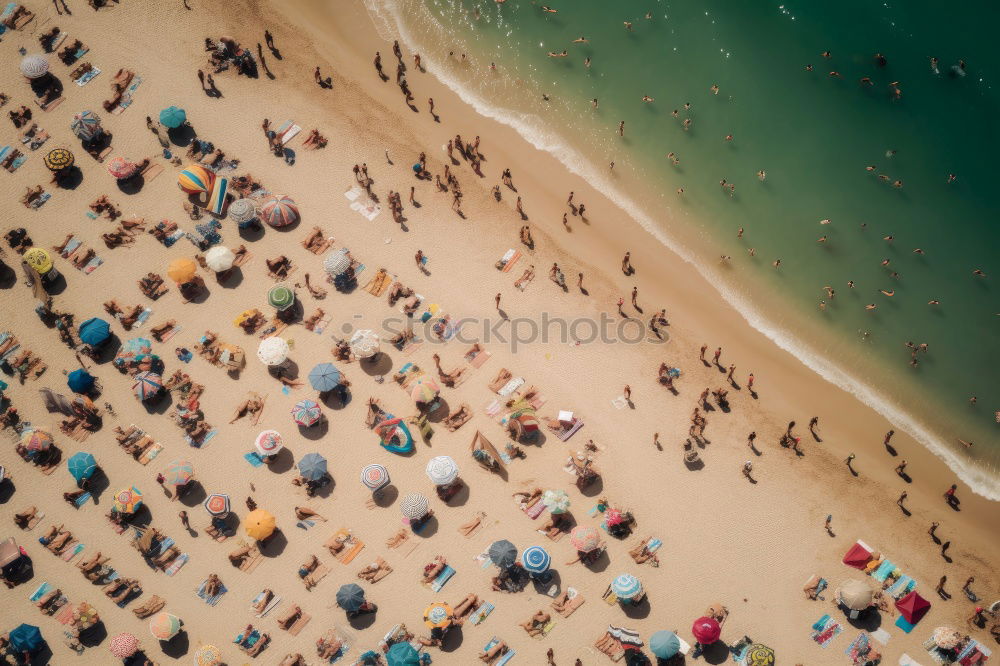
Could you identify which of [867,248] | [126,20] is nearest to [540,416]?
[867,248]

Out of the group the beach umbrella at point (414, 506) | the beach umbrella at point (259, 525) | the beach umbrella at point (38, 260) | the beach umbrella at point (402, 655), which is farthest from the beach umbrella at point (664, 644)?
the beach umbrella at point (38, 260)

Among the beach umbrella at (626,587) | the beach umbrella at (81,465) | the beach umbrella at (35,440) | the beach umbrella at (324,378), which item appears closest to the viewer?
the beach umbrella at (626,587)

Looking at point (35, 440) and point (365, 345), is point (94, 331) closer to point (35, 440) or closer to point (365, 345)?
point (35, 440)

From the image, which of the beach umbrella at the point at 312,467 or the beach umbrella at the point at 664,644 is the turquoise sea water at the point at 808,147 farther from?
the beach umbrella at the point at 312,467

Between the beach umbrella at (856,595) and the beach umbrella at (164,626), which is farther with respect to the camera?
the beach umbrella at (856,595)

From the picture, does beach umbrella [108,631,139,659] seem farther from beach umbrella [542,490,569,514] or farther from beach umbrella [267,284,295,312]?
beach umbrella [542,490,569,514]

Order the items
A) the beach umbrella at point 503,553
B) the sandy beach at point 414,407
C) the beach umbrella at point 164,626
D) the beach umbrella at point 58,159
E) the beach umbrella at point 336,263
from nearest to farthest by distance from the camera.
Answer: the beach umbrella at point 164,626, the beach umbrella at point 503,553, the sandy beach at point 414,407, the beach umbrella at point 336,263, the beach umbrella at point 58,159

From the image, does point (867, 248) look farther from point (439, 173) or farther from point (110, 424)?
point (110, 424)
